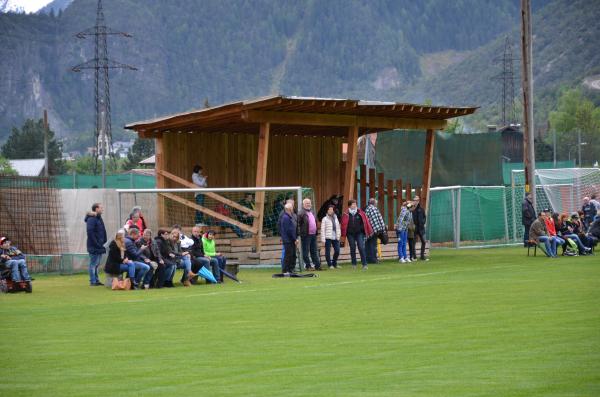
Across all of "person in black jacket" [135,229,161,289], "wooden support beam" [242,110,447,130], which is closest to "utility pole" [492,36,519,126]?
"wooden support beam" [242,110,447,130]

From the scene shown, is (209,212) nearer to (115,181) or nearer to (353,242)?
(353,242)

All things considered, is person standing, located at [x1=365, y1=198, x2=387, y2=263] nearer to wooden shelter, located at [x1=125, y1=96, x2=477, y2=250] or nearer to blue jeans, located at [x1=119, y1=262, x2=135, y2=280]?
wooden shelter, located at [x1=125, y1=96, x2=477, y2=250]

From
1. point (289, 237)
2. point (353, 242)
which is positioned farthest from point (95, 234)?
point (353, 242)

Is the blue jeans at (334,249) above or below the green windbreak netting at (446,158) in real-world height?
below

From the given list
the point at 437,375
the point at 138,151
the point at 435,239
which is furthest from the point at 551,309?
the point at 138,151

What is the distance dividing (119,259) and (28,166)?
6990 centimetres

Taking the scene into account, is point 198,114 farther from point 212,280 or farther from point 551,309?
point 551,309

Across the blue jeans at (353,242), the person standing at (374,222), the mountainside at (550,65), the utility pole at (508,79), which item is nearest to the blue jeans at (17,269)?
the blue jeans at (353,242)

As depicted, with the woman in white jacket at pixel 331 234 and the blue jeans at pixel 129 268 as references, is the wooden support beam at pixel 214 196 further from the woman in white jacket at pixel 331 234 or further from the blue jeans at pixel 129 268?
the blue jeans at pixel 129 268

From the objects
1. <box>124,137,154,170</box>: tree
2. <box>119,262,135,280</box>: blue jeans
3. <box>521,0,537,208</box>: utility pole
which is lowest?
<box>119,262,135,280</box>: blue jeans

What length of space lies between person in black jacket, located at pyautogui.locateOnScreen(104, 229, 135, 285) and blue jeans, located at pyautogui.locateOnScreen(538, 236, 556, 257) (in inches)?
454

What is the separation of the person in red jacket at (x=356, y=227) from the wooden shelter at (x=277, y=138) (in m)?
2.16

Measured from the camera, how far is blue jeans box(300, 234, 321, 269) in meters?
26.2

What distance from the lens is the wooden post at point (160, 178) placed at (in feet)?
95.3
